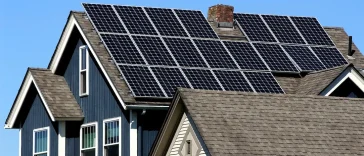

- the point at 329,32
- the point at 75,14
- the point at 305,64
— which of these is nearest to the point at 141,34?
the point at 75,14

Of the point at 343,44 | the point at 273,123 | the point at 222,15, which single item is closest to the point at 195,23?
the point at 222,15

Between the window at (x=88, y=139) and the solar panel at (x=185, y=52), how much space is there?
389 cm

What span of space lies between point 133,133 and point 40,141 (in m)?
5.79

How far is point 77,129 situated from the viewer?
4766cm

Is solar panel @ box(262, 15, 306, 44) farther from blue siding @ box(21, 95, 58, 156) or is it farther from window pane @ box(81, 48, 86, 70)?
blue siding @ box(21, 95, 58, 156)

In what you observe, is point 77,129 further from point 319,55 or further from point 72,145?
point 319,55

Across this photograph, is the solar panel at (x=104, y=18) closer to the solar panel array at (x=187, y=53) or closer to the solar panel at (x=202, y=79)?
the solar panel array at (x=187, y=53)

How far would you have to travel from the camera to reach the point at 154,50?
153 ft

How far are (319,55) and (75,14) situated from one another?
9.59 metres

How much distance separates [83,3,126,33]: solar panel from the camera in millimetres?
46969

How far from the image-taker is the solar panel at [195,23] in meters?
48.8

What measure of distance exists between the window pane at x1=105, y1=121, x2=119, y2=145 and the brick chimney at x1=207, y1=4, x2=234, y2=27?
772cm

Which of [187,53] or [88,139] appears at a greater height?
[187,53]

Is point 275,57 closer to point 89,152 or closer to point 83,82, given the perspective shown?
point 83,82
